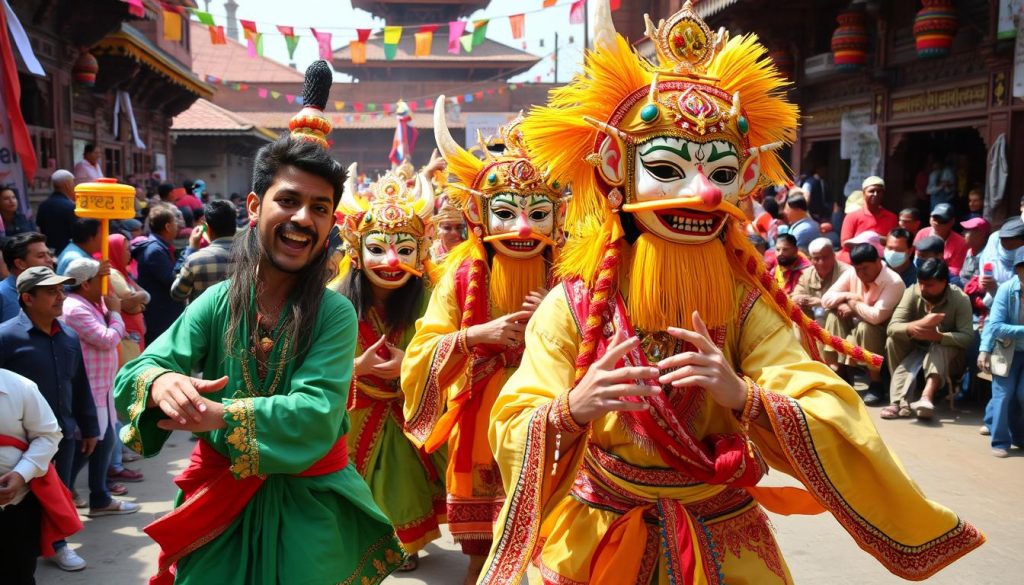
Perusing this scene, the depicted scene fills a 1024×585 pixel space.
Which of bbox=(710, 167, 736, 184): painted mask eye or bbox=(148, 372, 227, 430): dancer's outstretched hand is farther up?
bbox=(710, 167, 736, 184): painted mask eye

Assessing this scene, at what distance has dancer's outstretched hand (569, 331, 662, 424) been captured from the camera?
80.0 inches

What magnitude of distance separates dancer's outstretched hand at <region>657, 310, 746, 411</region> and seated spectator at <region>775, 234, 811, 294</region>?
6.18m

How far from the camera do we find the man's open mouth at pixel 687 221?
2.37m

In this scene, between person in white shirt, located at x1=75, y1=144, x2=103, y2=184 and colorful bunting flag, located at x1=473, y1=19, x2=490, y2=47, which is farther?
colorful bunting flag, located at x1=473, y1=19, x2=490, y2=47

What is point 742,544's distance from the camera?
2.40 metres

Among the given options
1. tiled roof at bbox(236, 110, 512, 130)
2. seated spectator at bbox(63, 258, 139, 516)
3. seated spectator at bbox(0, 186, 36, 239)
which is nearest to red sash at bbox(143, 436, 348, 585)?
seated spectator at bbox(63, 258, 139, 516)

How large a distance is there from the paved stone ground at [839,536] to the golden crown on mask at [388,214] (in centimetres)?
169

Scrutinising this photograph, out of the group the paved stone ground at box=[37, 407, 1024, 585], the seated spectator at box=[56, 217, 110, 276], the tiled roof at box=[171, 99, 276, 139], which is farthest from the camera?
the tiled roof at box=[171, 99, 276, 139]

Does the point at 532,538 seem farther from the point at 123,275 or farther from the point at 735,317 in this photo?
the point at 123,275

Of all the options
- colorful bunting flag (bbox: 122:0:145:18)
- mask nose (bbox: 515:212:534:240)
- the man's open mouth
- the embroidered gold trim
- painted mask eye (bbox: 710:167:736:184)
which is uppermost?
colorful bunting flag (bbox: 122:0:145:18)

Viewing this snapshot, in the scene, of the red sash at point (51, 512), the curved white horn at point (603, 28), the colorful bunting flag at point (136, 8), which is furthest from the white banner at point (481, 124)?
the curved white horn at point (603, 28)

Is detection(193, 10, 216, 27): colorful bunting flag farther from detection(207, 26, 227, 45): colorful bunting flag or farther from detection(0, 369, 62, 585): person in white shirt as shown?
detection(0, 369, 62, 585): person in white shirt

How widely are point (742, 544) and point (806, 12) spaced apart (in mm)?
11363

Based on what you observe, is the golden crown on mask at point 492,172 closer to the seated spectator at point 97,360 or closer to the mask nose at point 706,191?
the mask nose at point 706,191
